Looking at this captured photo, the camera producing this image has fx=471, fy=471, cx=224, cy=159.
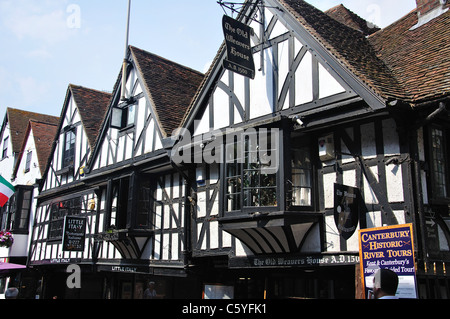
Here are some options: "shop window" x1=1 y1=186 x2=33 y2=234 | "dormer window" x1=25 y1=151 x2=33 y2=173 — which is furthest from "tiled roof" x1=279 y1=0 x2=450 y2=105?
"dormer window" x1=25 y1=151 x2=33 y2=173

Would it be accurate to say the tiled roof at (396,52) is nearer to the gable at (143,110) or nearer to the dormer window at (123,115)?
the gable at (143,110)

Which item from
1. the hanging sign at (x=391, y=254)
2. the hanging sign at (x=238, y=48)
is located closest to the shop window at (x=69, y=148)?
the hanging sign at (x=238, y=48)

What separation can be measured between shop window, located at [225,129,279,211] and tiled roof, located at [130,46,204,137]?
3.38 m

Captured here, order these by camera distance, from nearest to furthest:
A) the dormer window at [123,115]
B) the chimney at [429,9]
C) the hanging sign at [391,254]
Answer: the hanging sign at [391,254] → the chimney at [429,9] → the dormer window at [123,115]

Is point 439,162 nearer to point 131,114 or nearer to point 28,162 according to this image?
point 131,114

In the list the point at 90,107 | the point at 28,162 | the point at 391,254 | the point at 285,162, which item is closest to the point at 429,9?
the point at 285,162

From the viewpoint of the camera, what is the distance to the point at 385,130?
8.42 meters

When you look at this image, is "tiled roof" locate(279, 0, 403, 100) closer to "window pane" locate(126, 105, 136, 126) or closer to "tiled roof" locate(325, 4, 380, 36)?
"tiled roof" locate(325, 4, 380, 36)

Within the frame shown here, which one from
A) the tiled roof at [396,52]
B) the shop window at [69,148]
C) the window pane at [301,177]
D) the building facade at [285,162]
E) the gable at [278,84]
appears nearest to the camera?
the building facade at [285,162]

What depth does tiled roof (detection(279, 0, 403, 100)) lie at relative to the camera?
850 centimetres

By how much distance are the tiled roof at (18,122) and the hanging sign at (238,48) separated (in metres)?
17.2

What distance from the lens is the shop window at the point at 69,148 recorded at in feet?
60.6
